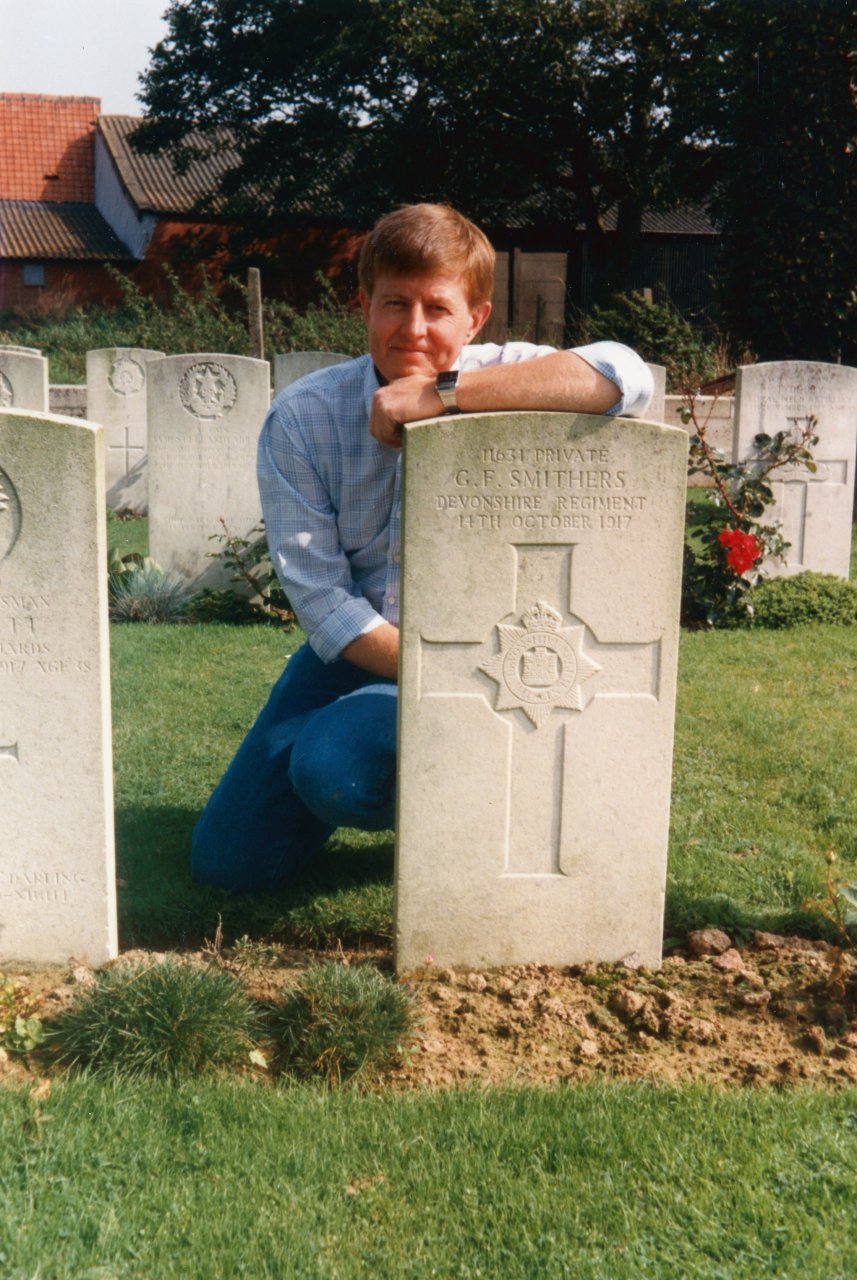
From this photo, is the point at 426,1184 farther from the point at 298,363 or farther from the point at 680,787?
the point at 298,363

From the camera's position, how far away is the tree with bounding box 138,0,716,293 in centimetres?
2234

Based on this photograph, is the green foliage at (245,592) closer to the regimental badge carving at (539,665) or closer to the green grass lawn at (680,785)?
the green grass lawn at (680,785)

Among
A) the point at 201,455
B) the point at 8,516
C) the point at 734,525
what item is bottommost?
the point at 734,525

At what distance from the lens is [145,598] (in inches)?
319

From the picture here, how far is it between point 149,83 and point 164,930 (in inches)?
1131

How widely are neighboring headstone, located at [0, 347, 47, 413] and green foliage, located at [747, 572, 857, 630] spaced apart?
230 inches

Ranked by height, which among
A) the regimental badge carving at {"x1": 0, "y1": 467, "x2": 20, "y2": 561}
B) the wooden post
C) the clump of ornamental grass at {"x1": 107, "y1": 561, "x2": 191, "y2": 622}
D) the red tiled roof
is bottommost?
the clump of ornamental grass at {"x1": 107, "y1": 561, "x2": 191, "y2": 622}

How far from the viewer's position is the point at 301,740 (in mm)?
3471

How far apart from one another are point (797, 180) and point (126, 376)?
7111mm

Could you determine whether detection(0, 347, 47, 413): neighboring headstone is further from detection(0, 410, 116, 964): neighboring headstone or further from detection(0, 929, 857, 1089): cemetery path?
detection(0, 929, 857, 1089): cemetery path

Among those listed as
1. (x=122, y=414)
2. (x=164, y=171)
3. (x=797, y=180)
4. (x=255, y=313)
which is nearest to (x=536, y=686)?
(x=122, y=414)

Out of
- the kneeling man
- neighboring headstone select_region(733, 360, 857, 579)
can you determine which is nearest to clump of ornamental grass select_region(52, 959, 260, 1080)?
the kneeling man

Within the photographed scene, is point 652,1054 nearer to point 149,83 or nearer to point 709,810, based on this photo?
point 709,810

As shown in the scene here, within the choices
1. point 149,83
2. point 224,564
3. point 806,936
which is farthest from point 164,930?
point 149,83
